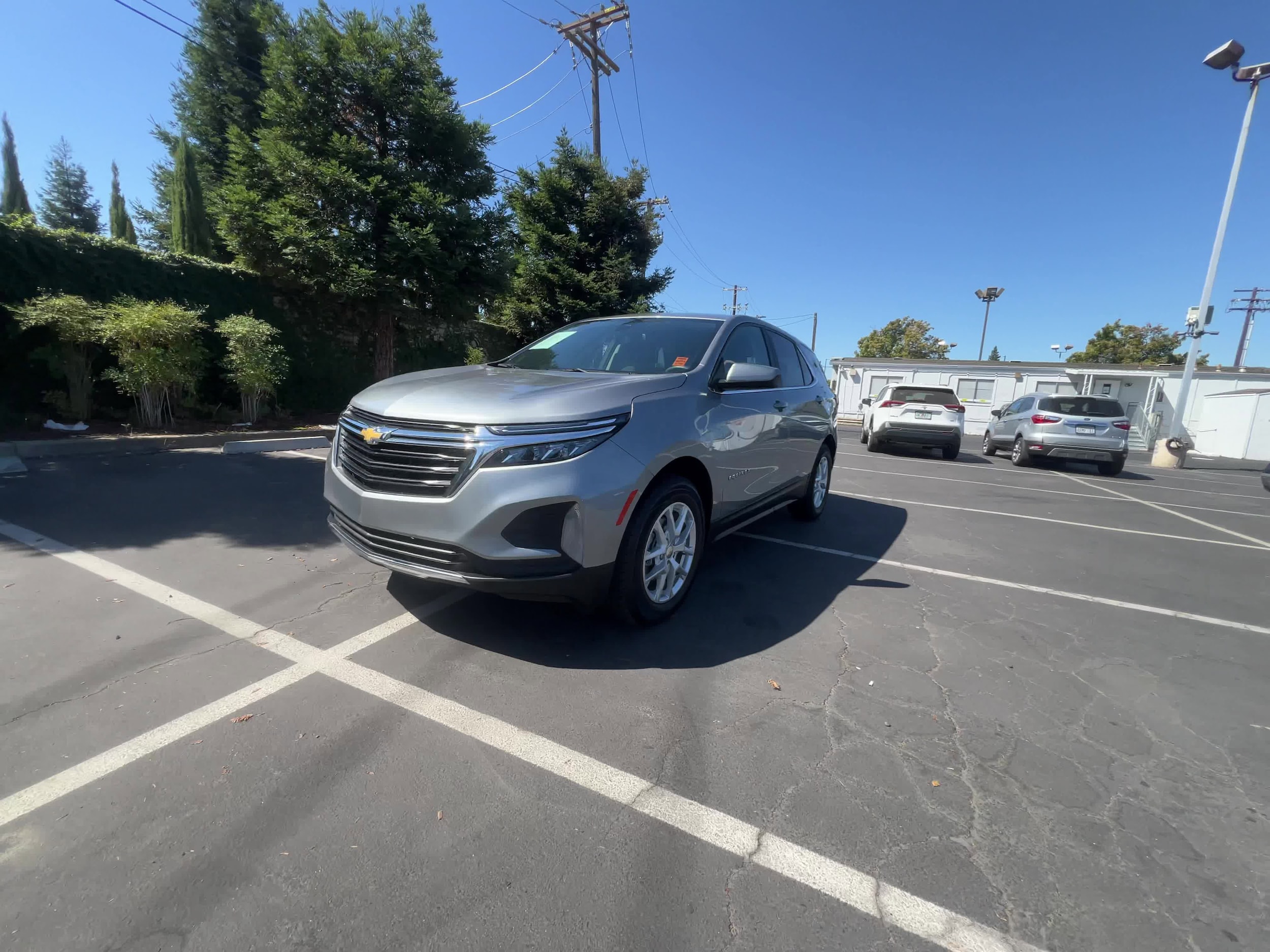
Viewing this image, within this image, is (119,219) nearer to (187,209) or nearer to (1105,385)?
(187,209)

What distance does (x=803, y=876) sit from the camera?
1.77 meters

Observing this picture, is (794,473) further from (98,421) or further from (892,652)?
(98,421)

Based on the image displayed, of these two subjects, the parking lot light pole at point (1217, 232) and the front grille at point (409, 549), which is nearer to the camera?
the front grille at point (409, 549)

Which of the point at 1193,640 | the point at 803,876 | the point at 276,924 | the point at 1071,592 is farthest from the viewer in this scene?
the point at 1071,592

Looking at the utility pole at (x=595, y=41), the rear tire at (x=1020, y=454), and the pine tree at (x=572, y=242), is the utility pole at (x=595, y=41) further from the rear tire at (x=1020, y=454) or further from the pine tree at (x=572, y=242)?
the rear tire at (x=1020, y=454)

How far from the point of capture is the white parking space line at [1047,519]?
6.34 meters

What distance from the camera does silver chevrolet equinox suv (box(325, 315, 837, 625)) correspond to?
2.66 metres

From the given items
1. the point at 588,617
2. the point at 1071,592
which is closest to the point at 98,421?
the point at 588,617

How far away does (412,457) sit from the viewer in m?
2.82

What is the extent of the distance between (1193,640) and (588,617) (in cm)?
369

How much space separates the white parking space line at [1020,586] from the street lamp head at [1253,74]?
18.7 meters

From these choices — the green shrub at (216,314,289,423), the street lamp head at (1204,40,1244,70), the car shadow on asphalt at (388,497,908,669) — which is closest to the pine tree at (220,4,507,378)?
the green shrub at (216,314,289,423)

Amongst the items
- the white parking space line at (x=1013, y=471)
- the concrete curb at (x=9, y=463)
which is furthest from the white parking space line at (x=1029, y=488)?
the concrete curb at (x=9, y=463)

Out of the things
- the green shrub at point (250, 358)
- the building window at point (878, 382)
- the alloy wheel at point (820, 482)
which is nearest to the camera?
the alloy wheel at point (820, 482)
